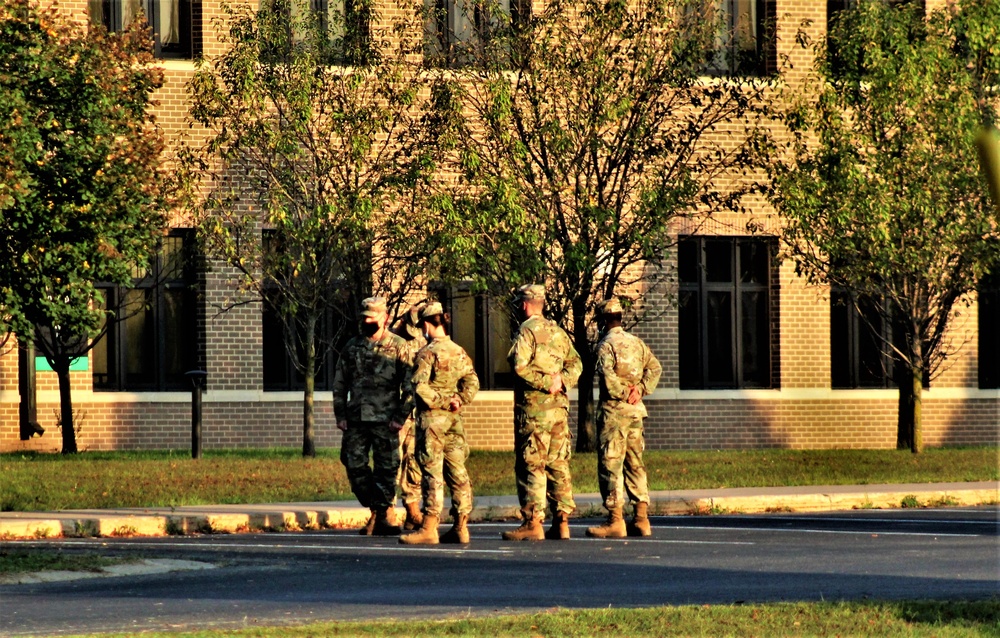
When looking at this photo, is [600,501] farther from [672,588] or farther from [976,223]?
[976,223]

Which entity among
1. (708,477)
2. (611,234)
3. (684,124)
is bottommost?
(708,477)

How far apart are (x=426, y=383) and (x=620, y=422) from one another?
5.32 feet

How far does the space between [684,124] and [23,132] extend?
12048mm

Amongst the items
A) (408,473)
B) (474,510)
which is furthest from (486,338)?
(408,473)

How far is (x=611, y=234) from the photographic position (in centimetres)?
2408

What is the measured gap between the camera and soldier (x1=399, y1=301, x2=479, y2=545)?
→ 47.0 ft

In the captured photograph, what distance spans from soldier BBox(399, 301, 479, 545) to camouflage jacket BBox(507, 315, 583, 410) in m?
0.39

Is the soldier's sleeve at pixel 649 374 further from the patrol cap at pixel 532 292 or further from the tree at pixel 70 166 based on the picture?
the tree at pixel 70 166

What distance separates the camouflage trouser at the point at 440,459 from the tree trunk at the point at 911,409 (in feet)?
43.0

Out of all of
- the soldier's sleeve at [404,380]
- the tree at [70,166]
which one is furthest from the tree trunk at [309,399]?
the soldier's sleeve at [404,380]

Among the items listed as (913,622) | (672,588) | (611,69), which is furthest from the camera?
(611,69)

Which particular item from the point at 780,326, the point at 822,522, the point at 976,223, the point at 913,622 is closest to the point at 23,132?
the point at 822,522

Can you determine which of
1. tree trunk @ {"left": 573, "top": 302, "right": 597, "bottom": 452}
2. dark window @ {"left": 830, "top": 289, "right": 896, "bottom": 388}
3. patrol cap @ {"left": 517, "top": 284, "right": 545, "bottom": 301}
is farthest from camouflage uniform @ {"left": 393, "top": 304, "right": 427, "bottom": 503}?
dark window @ {"left": 830, "top": 289, "right": 896, "bottom": 388}

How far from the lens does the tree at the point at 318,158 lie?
23297mm
